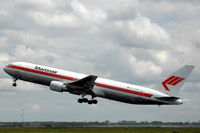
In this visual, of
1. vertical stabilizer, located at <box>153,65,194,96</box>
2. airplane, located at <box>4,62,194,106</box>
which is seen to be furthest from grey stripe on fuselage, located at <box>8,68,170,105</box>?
vertical stabilizer, located at <box>153,65,194,96</box>

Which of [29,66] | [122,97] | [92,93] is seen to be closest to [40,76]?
[29,66]

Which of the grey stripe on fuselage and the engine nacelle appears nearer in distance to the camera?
the grey stripe on fuselage

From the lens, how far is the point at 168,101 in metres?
62.7

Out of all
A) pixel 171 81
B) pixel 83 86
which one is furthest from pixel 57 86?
pixel 171 81

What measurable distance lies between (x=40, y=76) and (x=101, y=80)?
1159cm

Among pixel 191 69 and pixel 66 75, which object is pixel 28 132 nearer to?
pixel 66 75

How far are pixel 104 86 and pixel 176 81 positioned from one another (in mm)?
13051

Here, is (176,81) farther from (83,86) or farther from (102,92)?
(83,86)

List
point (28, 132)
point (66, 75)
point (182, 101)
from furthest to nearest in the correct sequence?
1. point (66, 75)
2. point (182, 101)
3. point (28, 132)

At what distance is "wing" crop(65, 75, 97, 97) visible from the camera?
2527 inches

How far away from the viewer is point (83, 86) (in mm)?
66125

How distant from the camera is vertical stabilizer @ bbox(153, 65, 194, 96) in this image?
6425 centimetres

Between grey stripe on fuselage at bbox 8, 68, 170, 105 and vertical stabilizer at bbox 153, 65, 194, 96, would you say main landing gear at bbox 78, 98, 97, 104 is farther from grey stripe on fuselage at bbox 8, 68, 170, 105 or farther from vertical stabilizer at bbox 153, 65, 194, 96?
vertical stabilizer at bbox 153, 65, 194, 96

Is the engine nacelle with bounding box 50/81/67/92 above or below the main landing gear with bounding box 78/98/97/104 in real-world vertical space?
above
